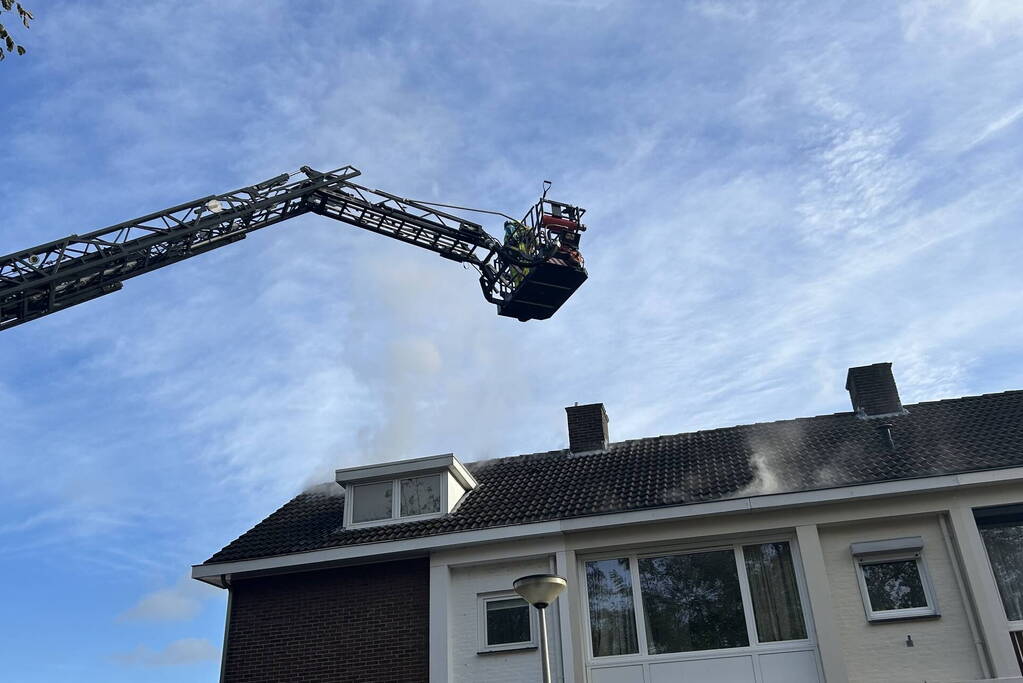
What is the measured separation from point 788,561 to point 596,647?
10.9ft

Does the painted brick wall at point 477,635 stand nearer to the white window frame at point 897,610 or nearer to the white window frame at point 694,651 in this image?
the white window frame at point 694,651

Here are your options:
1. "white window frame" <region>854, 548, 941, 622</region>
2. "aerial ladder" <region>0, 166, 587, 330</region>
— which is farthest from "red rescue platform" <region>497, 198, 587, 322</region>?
"white window frame" <region>854, 548, 941, 622</region>

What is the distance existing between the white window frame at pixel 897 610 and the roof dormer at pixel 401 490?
700 cm

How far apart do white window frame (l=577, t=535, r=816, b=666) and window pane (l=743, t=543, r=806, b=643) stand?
7cm

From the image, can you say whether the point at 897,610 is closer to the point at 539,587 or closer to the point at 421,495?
the point at 539,587

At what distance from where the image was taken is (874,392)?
61.7ft

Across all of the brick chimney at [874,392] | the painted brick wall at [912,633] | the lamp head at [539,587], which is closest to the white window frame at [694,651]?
the painted brick wall at [912,633]

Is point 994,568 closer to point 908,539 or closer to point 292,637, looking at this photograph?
point 908,539

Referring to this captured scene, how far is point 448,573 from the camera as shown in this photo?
51.7 ft

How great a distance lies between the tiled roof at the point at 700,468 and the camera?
15.4m

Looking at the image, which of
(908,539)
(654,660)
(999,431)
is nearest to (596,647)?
(654,660)

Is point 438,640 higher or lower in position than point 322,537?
lower

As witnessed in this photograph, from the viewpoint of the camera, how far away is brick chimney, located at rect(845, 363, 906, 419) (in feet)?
Result: 61.1

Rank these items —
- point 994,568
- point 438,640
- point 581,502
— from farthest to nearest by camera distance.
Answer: point 581,502
point 438,640
point 994,568
